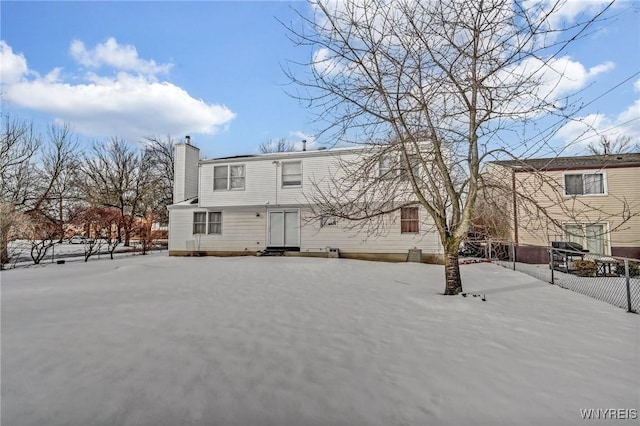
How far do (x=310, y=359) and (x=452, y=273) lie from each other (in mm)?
4297

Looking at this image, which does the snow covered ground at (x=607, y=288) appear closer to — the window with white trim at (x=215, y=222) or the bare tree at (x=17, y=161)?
the window with white trim at (x=215, y=222)

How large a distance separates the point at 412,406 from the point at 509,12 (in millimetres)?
6242

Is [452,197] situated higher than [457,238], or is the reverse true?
[452,197]

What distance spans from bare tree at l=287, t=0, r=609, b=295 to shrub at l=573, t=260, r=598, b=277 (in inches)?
287

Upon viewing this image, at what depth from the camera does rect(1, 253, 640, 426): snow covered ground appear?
2232 millimetres

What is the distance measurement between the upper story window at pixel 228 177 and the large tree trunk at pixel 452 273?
1097 cm

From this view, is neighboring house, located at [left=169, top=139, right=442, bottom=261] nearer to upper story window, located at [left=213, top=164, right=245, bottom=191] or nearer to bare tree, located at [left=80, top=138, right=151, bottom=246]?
upper story window, located at [left=213, top=164, right=245, bottom=191]

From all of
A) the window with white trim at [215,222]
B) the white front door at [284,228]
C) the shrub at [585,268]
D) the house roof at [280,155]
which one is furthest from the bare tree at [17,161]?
the shrub at [585,268]

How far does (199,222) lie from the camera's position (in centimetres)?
1573

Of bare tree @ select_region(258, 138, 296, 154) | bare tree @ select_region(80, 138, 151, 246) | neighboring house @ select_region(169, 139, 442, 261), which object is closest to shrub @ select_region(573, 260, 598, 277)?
neighboring house @ select_region(169, 139, 442, 261)

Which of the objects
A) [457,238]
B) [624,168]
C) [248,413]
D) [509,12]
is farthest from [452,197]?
[624,168]

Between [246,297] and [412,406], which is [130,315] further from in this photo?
[412,406]

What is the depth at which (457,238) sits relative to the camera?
6273mm
